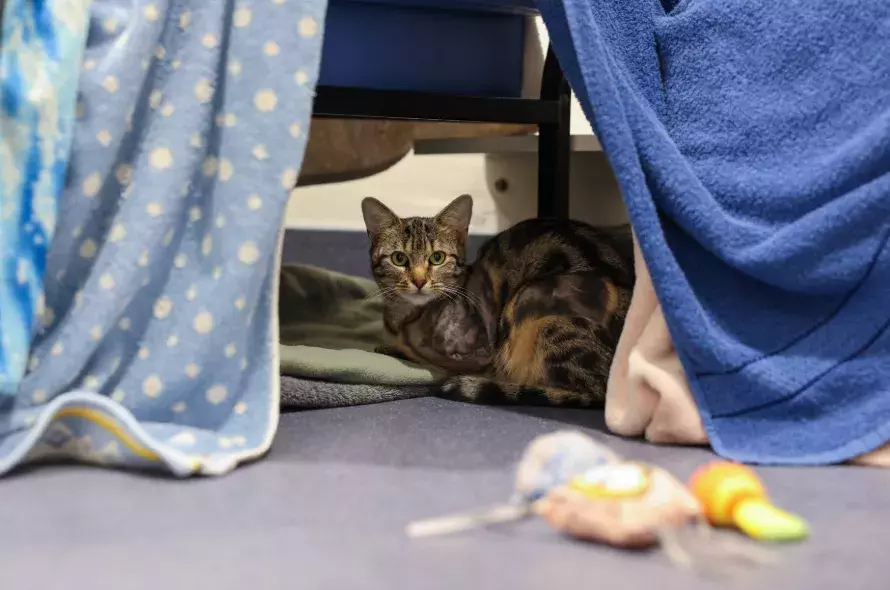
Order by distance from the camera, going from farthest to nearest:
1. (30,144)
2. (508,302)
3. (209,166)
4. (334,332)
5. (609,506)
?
(334,332)
(508,302)
(209,166)
(30,144)
(609,506)

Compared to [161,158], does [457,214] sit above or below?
below

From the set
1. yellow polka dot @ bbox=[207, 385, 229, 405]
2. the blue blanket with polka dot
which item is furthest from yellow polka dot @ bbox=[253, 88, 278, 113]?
yellow polka dot @ bbox=[207, 385, 229, 405]

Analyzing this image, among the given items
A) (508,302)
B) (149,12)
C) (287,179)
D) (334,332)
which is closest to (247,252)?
(287,179)

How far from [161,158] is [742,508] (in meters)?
0.81

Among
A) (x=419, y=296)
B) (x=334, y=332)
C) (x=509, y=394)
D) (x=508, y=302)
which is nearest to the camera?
(x=509, y=394)

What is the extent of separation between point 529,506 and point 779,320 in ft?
1.59

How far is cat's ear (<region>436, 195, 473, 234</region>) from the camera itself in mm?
1809

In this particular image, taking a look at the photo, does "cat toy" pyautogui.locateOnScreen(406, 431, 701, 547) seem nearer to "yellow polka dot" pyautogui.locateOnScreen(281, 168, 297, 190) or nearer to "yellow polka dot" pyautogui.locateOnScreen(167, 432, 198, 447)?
"yellow polka dot" pyautogui.locateOnScreen(167, 432, 198, 447)

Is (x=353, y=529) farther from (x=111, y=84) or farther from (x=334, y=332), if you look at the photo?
(x=334, y=332)

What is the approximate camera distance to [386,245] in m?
1.80

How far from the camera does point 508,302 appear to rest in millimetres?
1571

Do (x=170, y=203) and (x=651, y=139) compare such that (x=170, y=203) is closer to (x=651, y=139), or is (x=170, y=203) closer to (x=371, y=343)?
(x=651, y=139)

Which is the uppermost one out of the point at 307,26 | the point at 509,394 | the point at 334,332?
the point at 307,26

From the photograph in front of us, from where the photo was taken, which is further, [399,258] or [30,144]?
[399,258]
